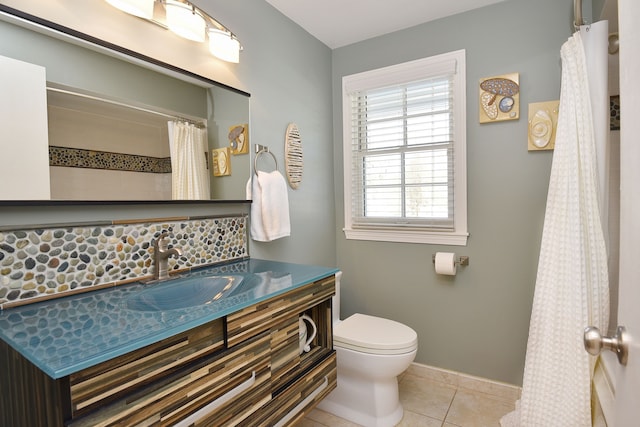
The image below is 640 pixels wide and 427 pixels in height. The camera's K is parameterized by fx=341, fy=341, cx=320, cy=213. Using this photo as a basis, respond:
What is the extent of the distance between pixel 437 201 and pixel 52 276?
2.14m

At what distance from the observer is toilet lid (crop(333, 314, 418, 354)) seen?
6.04 ft

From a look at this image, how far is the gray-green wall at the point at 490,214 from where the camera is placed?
205 centimetres

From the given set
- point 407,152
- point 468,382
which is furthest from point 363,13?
point 468,382

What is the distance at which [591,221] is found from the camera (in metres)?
1.53

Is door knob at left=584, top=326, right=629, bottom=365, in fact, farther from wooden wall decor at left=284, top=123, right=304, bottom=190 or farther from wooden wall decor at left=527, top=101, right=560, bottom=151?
wooden wall decor at left=284, top=123, right=304, bottom=190

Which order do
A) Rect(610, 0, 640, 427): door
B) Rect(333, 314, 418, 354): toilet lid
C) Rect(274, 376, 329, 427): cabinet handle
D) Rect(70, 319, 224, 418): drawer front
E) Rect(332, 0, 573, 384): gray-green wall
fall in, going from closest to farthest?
1. Rect(610, 0, 640, 427): door
2. Rect(70, 319, 224, 418): drawer front
3. Rect(274, 376, 329, 427): cabinet handle
4. Rect(333, 314, 418, 354): toilet lid
5. Rect(332, 0, 573, 384): gray-green wall

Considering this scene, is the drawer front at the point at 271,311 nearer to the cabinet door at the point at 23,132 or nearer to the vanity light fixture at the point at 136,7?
the cabinet door at the point at 23,132

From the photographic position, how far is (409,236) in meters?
2.48

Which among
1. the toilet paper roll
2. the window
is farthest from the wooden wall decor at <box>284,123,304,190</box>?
the toilet paper roll

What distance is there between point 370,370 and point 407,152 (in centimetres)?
149

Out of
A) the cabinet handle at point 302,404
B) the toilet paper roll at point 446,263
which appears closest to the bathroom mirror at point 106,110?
the cabinet handle at point 302,404

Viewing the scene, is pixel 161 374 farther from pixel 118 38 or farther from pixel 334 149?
pixel 334 149

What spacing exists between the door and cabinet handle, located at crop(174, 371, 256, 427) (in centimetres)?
98

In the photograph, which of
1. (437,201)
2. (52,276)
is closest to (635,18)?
(52,276)
